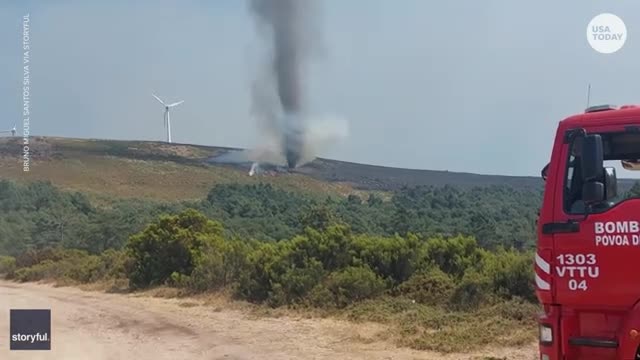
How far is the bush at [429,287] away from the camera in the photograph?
1466 centimetres

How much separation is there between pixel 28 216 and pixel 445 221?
19.4 m

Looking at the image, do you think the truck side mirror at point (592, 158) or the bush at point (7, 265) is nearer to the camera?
the truck side mirror at point (592, 158)

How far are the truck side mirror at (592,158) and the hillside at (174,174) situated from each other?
A: 41.1 m

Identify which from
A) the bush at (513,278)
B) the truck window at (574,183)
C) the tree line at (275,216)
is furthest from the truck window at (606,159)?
the tree line at (275,216)

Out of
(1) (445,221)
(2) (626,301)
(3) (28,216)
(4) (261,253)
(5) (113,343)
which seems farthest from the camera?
(3) (28,216)

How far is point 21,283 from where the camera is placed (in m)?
25.8

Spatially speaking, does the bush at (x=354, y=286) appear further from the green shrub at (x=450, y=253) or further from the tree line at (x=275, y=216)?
the tree line at (x=275, y=216)

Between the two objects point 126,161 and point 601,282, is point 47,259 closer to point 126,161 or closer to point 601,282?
point 601,282

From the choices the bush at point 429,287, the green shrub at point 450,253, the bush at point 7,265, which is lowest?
the bush at point 7,265

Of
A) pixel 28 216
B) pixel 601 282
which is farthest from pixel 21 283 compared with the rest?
pixel 601 282

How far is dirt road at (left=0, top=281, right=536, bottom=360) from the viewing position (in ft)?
36.6

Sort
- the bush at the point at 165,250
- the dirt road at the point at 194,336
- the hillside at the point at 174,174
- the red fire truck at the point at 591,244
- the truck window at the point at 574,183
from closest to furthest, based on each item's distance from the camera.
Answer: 1. the red fire truck at the point at 591,244
2. the truck window at the point at 574,183
3. the dirt road at the point at 194,336
4. the bush at the point at 165,250
5. the hillside at the point at 174,174

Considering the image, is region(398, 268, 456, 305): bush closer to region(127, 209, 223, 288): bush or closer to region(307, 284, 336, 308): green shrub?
region(307, 284, 336, 308): green shrub

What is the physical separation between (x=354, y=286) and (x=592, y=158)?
32.9 ft
